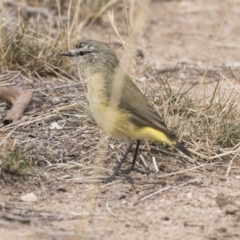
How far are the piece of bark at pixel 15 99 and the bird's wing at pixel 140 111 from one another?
1189mm

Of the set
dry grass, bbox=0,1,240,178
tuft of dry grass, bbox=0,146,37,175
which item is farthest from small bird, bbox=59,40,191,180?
tuft of dry grass, bbox=0,146,37,175

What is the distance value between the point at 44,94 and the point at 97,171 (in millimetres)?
1706

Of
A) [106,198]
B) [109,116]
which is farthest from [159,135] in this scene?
[106,198]

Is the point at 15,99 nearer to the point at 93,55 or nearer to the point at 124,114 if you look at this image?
the point at 93,55

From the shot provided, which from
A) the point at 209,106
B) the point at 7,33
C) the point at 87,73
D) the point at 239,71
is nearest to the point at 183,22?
the point at 239,71

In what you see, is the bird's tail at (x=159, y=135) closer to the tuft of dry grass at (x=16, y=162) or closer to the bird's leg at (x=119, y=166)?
the bird's leg at (x=119, y=166)

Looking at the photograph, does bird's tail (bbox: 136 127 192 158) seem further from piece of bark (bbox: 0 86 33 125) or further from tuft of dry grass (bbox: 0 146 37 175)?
piece of bark (bbox: 0 86 33 125)

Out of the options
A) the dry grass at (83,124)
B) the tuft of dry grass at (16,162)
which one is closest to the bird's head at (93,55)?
the dry grass at (83,124)

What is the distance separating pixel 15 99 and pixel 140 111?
1.56 meters

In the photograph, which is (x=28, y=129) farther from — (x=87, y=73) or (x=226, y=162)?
(x=226, y=162)

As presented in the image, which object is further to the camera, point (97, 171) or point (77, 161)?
point (77, 161)

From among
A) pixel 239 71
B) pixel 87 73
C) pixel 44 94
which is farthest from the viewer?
pixel 239 71

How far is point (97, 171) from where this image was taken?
18.9 ft

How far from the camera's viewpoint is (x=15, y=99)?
22.8 ft
